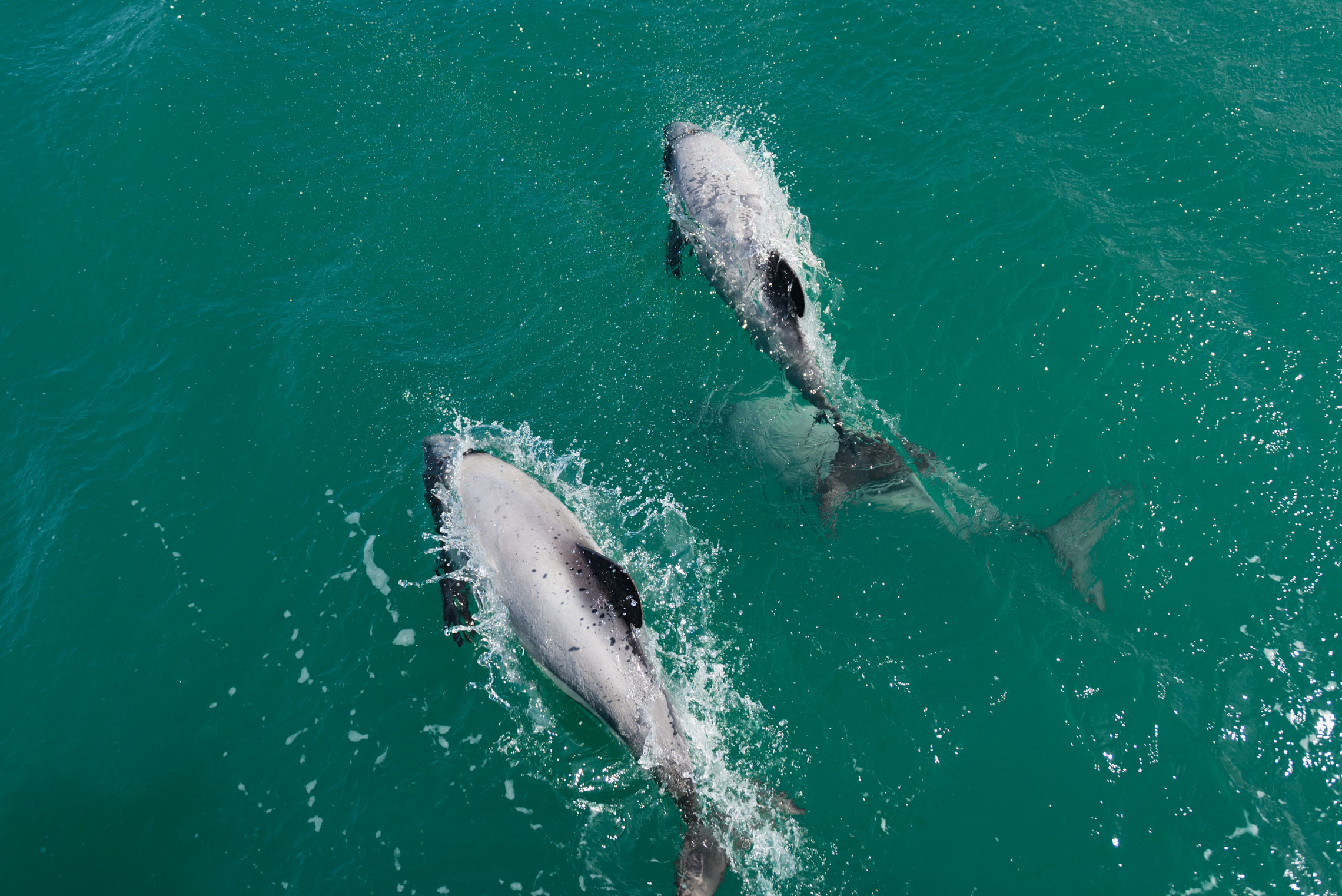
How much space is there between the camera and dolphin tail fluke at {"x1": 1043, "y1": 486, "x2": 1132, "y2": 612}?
11.6 meters

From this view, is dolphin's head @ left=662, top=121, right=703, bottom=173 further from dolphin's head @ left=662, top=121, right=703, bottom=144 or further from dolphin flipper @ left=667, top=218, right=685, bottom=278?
dolphin flipper @ left=667, top=218, right=685, bottom=278

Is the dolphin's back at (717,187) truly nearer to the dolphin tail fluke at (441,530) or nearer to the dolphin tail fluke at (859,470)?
the dolphin tail fluke at (859,470)

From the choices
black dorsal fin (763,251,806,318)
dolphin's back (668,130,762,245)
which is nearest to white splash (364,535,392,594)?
black dorsal fin (763,251,806,318)

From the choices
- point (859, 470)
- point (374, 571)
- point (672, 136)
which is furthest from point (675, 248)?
point (374, 571)

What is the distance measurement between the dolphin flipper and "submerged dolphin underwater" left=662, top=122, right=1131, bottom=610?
0.06 ft

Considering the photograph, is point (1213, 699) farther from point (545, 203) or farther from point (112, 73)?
point (112, 73)

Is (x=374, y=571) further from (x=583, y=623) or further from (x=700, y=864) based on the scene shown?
(x=700, y=864)

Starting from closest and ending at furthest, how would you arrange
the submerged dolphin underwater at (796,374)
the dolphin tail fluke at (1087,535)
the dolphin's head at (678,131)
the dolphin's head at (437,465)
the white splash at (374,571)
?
the dolphin tail fluke at (1087,535), the submerged dolphin underwater at (796,374), the white splash at (374,571), the dolphin's head at (437,465), the dolphin's head at (678,131)

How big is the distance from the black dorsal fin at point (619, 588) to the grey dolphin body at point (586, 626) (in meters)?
0.01

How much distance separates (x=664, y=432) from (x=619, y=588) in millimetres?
3815

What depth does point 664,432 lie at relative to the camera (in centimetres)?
1352

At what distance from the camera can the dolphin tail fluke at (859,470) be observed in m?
12.7

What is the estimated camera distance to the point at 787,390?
14109 mm

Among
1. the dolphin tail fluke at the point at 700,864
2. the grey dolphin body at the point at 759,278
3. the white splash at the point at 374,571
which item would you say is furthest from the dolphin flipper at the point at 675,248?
the dolphin tail fluke at the point at 700,864
